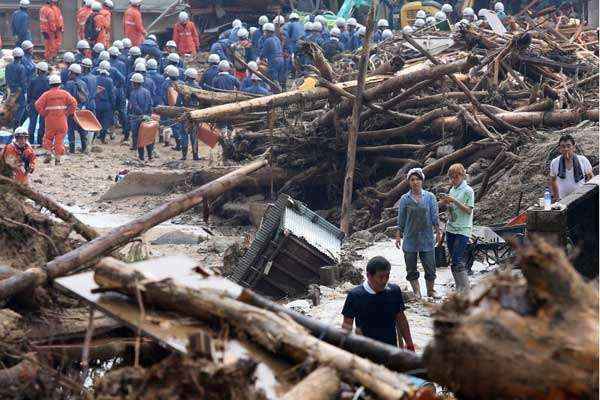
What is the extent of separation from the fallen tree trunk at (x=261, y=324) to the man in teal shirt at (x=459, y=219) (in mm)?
6878

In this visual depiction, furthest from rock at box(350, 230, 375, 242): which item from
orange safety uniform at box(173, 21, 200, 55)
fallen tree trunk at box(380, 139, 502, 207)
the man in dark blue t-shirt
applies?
orange safety uniform at box(173, 21, 200, 55)

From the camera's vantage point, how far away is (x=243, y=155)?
1888cm

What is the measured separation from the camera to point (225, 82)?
85.8 feet

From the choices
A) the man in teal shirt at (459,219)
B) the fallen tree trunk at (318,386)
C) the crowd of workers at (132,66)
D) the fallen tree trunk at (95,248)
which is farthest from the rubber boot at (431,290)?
the crowd of workers at (132,66)

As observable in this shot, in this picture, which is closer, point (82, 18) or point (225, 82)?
→ point (225, 82)

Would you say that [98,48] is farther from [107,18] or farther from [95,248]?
[95,248]

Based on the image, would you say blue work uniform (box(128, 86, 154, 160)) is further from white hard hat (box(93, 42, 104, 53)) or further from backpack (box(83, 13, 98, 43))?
backpack (box(83, 13, 98, 43))

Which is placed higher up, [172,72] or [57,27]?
[57,27]

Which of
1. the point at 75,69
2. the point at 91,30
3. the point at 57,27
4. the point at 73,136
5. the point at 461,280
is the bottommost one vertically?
the point at 73,136

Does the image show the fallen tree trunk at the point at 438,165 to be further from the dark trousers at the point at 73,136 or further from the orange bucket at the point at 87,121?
the dark trousers at the point at 73,136

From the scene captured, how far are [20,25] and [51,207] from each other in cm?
2314

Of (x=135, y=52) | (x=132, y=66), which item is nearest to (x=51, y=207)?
(x=132, y=66)

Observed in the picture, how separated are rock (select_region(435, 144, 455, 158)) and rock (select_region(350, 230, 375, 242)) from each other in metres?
1.87

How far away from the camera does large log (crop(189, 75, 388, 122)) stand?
655 inches
